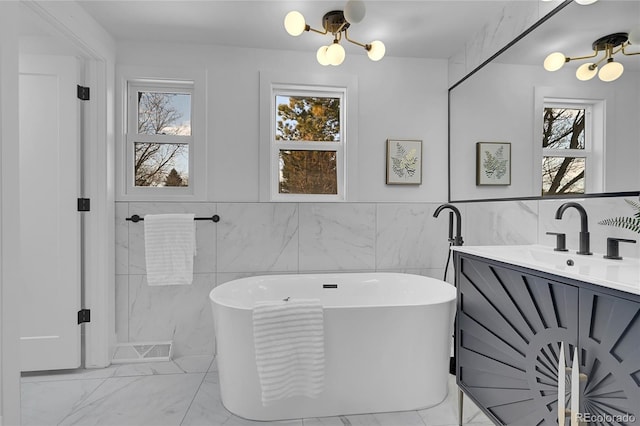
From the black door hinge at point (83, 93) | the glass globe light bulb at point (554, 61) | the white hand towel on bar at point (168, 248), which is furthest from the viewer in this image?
the white hand towel on bar at point (168, 248)

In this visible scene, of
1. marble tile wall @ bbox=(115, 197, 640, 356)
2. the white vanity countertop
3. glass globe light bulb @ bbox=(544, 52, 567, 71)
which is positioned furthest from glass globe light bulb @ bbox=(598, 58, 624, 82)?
marble tile wall @ bbox=(115, 197, 640, 356)

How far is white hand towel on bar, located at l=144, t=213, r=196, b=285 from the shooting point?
7.75 ft

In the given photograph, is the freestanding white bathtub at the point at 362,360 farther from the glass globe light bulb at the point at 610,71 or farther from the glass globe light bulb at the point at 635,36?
the glass globe light bulb at the point at 635,36

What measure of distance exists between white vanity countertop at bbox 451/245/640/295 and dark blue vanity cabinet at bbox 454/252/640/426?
27mm

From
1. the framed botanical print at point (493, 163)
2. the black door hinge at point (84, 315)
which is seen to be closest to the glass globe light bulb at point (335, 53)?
the framed botanical print at point (493, 163)

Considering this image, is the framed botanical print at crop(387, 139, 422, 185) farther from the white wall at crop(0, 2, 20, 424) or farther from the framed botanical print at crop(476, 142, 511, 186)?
the white wall at crop(0, 2, 20, 424)

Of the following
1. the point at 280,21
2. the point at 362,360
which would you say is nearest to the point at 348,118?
the point at 280,21

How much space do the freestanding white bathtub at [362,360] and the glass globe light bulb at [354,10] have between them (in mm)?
1519

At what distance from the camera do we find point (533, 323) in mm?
1220

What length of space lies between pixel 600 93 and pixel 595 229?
579mm

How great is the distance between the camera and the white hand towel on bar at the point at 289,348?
1.63 metres

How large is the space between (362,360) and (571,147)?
1.43 meters

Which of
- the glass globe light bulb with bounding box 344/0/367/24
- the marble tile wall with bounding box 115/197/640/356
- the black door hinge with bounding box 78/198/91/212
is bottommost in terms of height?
the marble tile wall with bounding box 115/197/640/356

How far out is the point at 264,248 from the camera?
260 cm
